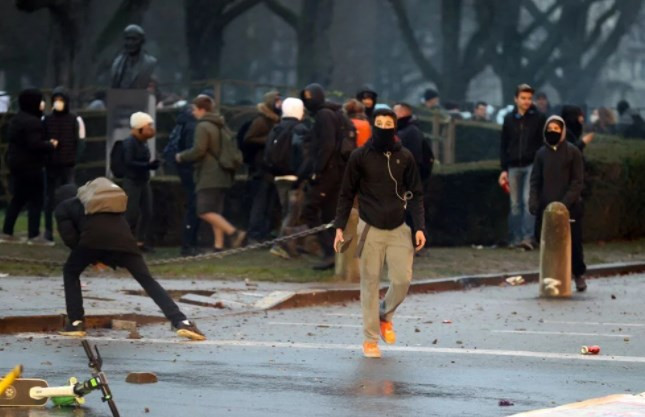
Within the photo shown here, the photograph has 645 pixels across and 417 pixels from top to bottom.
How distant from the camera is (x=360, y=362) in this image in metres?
12.7

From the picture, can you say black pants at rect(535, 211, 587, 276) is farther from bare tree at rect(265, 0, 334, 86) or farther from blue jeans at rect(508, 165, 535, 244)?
bare tree at rect(265, 0, 334, 86)

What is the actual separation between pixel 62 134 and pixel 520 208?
4.88 meters

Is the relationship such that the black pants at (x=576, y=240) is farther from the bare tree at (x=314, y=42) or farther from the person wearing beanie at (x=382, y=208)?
the bare tree at (x=314, y=42)

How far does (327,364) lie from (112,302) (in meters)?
3.77

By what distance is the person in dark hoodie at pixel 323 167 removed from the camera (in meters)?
19.0

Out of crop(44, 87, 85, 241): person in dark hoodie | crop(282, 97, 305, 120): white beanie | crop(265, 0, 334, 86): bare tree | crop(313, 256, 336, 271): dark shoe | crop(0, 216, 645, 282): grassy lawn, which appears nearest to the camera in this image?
crop(0, 216, 645, 282): grassy lawn

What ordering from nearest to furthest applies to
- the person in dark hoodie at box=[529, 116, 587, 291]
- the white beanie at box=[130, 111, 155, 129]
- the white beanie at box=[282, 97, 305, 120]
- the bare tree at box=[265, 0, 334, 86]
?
the person in dark hoodie at box=[529, 116, 587, 291] < the white beanie at box=[282, 97, 305, 120] < the white beanie at box=[130, 111, 155, 129] < the bare tree at box=[265, 0, 334, 86]

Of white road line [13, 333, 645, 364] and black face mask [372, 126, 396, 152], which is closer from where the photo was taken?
Result: white road line [13, 333, 645, 364]

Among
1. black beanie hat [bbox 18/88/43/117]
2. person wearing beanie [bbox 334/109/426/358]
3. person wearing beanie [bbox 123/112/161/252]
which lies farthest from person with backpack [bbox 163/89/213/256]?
person wearing beanie [bbox 334/109/426/358]

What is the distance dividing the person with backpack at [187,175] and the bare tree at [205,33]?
32482 mm

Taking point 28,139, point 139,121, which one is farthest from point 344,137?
point 28,139

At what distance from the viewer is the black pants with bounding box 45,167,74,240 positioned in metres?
21.4

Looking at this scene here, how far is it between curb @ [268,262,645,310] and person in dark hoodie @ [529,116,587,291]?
3.42 feet

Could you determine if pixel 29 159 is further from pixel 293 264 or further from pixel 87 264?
pixel 87 264
